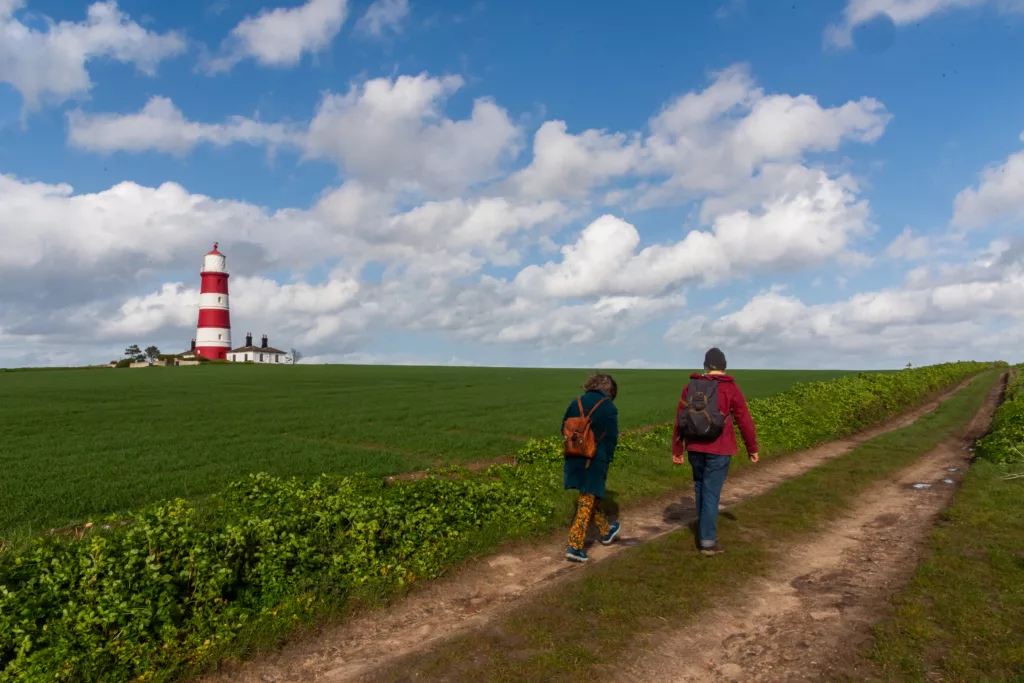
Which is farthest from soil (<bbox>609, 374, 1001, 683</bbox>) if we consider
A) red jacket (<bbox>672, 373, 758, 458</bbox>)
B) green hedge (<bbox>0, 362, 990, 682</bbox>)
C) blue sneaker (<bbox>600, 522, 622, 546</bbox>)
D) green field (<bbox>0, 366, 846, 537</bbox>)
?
green field (<bbox>0, 366, 846, 537</bbox>)

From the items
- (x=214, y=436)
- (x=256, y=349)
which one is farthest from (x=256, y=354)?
(x=214, y=436)

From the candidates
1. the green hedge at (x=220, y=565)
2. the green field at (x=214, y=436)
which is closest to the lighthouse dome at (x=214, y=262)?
the green field at (x=214, y=436)

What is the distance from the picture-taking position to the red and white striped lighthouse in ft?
276

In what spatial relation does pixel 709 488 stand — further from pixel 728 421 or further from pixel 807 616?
pixel 807 616

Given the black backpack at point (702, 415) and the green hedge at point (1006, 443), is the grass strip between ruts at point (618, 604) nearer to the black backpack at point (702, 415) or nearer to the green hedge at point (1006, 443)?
the black backpack at point (702, 415)

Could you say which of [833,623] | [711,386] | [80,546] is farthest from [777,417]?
[80,546]

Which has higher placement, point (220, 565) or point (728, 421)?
point (728, 421)

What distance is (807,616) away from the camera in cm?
639

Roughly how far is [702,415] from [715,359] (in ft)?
2.78

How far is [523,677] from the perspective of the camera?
198 inches

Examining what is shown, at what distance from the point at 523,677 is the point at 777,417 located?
17628 millimetres

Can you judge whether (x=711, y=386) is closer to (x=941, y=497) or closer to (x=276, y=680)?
(x=276, y=680)

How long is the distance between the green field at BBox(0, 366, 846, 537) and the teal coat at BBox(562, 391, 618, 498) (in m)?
7.97

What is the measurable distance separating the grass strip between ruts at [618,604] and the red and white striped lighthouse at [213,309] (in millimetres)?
86009
